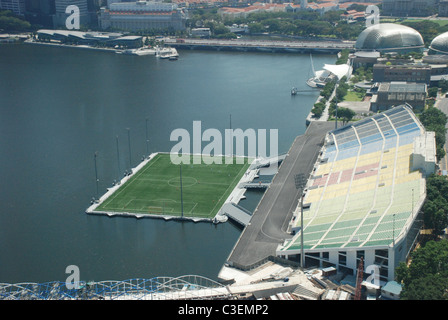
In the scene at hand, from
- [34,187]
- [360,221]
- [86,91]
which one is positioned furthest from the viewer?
[86,91]

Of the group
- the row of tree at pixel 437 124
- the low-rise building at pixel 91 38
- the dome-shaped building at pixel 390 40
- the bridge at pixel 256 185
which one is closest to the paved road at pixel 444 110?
the row of tree at pixel 437 124

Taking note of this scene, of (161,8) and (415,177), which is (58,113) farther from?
(161,8)

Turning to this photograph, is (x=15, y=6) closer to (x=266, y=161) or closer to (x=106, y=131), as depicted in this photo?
(x=106, y=131)

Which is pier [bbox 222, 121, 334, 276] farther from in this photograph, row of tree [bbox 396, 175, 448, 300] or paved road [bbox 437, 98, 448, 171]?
paved road [bbox 437, 98, 448, 171]

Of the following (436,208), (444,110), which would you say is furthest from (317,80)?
(436,208)

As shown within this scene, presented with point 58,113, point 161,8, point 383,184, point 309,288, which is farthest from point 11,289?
point 161,8

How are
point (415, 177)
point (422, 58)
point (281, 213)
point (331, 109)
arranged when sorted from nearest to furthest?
point (415, 177) → point (281, 213) → point (331, 109) → point (422, 58)

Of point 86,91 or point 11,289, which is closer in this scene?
point 11,289
